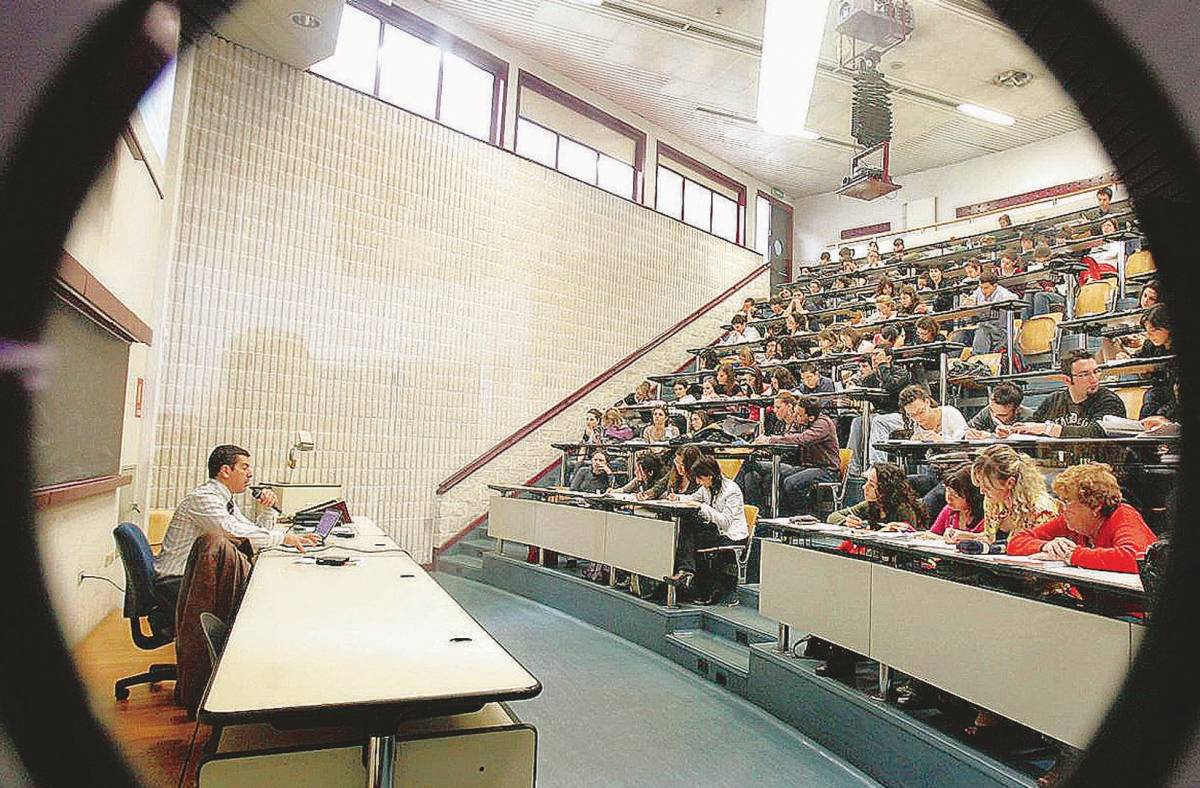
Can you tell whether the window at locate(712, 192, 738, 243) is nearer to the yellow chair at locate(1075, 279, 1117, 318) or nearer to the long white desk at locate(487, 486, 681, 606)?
the yellow chair at locate(1075, 279, 1117, 318)

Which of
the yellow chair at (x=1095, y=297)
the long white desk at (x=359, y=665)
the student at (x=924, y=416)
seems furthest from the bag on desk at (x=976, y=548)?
the yellow chair at (x=1095, y=297)

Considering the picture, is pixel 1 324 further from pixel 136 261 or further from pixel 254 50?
pixel 254 50

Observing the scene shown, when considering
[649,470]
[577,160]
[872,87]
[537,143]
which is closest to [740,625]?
[649,470]

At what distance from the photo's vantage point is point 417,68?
6.49 meters

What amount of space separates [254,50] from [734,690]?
5.54 metres

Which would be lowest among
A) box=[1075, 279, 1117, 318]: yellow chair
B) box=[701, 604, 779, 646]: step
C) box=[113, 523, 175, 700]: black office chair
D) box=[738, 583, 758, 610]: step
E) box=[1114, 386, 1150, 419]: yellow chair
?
box=[701, 604, 779, 646]: step

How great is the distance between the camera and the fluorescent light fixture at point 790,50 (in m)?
4.96

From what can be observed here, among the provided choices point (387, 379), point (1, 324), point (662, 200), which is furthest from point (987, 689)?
point (662, 200)

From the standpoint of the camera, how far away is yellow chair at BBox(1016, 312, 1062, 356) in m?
5.27

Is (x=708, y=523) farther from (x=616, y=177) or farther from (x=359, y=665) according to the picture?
(x=616, y=177)

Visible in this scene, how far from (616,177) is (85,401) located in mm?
6438

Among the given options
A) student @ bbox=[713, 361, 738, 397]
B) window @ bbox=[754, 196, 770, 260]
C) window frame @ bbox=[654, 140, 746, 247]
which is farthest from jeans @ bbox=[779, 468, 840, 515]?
window @ bbox=[754, 196, 770, 260]

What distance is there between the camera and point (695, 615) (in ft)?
12.7

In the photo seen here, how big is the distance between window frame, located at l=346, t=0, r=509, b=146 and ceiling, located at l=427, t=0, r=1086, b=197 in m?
0.23
